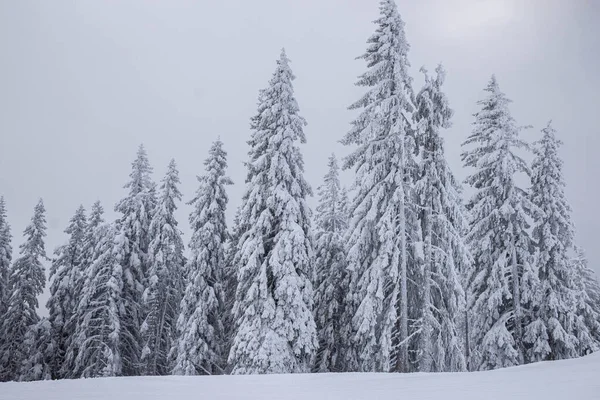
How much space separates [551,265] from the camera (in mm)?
23438

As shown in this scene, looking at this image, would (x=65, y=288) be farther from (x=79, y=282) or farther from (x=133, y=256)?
(x=133, y=256)

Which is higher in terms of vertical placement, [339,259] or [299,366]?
[339,259]

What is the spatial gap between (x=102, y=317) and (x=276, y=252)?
1406cm

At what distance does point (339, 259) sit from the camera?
90.9 ft

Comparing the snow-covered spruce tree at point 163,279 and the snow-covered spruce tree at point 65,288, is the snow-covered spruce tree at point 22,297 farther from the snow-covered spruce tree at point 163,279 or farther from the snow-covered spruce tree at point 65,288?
the snow-covered spruce tree at point 163,279

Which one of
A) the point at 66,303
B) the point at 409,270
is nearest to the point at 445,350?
the point at 409,270

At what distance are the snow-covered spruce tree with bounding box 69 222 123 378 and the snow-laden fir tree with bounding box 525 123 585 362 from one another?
23242 millimetres

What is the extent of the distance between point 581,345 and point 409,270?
1139 cm

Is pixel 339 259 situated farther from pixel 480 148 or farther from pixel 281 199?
pixel 480 148

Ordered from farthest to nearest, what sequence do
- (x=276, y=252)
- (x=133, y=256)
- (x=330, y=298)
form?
(x=133, y=256)
(x=330, y=298)
(x=276, y=252)

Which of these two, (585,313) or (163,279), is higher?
(163,279)

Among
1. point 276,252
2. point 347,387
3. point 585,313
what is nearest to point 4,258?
point 276,252

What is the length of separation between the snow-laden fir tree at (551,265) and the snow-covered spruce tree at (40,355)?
31.1 m

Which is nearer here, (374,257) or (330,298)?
(374,257)
